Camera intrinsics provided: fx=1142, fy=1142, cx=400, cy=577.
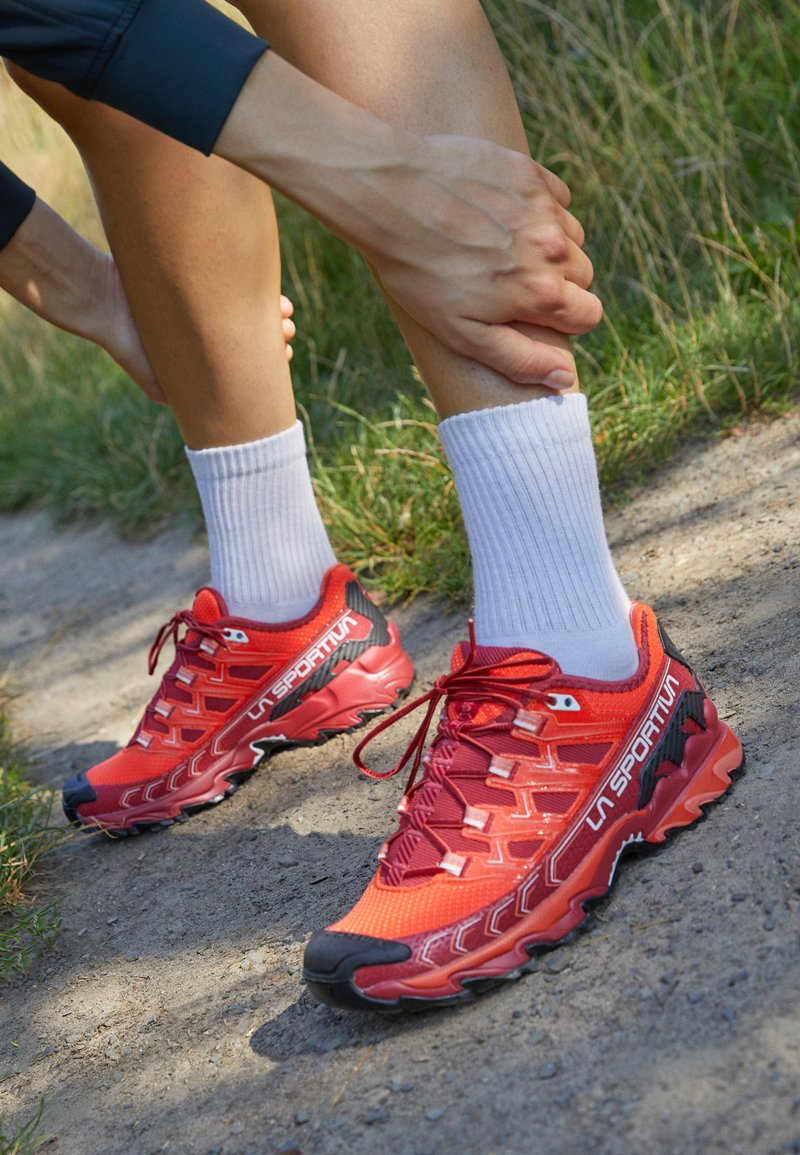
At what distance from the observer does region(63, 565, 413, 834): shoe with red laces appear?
1.82m

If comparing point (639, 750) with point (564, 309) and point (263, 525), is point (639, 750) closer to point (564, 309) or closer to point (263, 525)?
point (564, 309)

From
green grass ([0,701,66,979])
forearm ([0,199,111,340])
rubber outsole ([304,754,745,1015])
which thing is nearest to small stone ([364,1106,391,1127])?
rubber outsole ([304,754,745,1015])

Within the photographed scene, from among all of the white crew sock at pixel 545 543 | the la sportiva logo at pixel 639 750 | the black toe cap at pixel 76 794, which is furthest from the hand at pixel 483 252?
the black toe cap at pixel 76 794

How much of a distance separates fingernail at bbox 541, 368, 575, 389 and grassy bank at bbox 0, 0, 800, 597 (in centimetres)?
107

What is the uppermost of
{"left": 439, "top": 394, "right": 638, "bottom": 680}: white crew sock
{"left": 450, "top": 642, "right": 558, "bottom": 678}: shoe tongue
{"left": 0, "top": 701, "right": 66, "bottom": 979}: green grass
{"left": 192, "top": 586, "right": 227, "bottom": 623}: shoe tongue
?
{"left": 439, "top": 394, "right": 638, "bottom": 680}: white crew sock

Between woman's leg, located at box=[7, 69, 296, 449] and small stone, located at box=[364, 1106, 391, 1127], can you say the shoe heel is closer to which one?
small stone, located at box=[364, 1106, 391, 1127]

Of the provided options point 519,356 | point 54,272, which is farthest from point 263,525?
point 519,356

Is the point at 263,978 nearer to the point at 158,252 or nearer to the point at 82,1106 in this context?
the point at 82,1106

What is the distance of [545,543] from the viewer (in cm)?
133

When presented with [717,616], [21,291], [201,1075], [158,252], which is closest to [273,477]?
[158,252]

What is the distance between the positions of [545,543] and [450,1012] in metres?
0.52

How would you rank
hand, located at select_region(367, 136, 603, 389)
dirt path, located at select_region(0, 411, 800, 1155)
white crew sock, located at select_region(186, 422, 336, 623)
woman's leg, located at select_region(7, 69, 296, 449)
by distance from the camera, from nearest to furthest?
dirt path, located at select_region(0, 411, 800, 1155)
hand, located at select_region(367, 136, 603, 389)
woman's leg, located at select_region(7, 69, 296, 449)
white crew sock, located at select_region(186, 422, 336, 623)

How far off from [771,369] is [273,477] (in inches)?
46.3

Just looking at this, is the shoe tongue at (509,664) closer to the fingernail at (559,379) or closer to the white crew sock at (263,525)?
the fingernail at (559,379)
